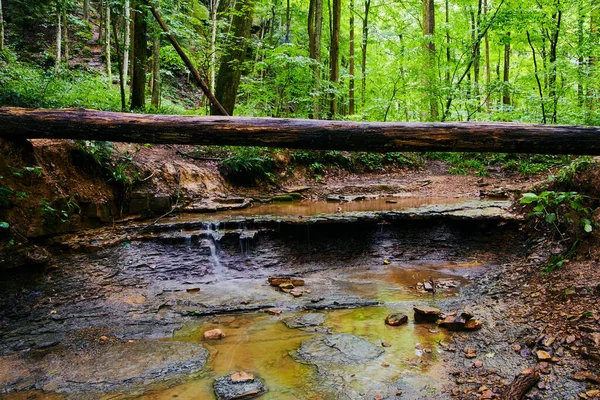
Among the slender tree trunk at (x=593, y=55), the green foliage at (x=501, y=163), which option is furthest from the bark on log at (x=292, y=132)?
the slender tree trunk at (x=593, y=55)

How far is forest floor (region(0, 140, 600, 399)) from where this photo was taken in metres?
2.72

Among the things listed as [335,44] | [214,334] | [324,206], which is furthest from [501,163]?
[214,334]

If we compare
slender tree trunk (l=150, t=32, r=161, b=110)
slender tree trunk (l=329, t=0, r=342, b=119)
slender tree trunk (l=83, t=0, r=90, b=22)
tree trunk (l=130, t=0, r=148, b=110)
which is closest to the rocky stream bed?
tree trunk (l=130, t=0, r=148, b=110)

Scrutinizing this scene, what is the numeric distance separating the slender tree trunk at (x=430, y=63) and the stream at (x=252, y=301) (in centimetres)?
688

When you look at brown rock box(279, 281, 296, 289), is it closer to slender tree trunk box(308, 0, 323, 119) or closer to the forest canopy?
the forest canopy

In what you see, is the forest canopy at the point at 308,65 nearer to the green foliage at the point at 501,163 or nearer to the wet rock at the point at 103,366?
the green foliage at the point at 501,163

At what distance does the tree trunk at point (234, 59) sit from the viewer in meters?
9.88

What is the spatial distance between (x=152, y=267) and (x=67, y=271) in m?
1.08

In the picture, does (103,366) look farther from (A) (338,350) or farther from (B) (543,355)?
(B) (543,355)

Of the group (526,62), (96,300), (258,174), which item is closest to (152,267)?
(96,300)

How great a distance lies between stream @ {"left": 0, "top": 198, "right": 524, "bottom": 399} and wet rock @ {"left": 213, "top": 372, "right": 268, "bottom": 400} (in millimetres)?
68

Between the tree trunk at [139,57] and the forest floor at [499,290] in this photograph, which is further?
the tree trunk at [139,57]

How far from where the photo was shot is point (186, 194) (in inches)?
298

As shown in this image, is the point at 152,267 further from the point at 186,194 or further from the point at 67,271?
the point at 186,194
